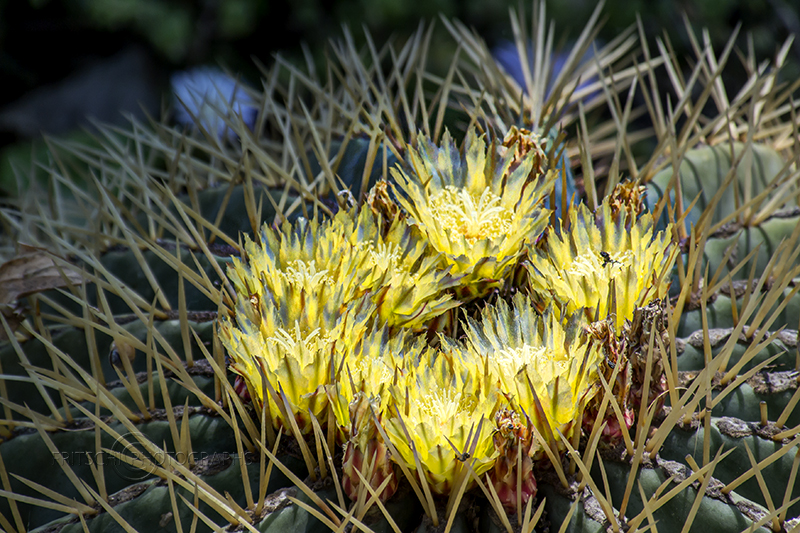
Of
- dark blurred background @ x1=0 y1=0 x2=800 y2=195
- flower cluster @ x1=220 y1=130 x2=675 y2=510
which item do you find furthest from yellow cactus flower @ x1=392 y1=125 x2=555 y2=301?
dark blurred background @ x1=0 y1=0 x2=800 y2=195

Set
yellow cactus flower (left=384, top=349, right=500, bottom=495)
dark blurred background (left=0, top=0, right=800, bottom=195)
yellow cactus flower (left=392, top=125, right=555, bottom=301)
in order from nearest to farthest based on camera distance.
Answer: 1. yellow cactus flower (left=384, top=349, right=500, bottom=495)
2. yellow cactus flower (left=392, top=125, right=555, bottom=301)
3. dark blurred background (left=0, top=0, right=800, bottom=195)

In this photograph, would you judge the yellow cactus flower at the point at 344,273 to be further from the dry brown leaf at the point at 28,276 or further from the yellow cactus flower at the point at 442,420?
the dry brown leaf at the point at 28,276

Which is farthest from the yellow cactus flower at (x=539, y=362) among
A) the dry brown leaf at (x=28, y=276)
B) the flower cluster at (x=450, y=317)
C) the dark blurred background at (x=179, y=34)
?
the dark blurred background at (x=179, y=34)

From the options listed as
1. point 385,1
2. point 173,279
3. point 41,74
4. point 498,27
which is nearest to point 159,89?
point 41,74

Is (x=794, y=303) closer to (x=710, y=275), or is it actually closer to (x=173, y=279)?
(x=710, y=275)

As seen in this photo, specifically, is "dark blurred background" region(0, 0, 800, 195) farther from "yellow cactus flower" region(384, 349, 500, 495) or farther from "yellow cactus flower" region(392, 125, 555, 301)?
"yellow cactus flower" region(384, 349, 500, 495)

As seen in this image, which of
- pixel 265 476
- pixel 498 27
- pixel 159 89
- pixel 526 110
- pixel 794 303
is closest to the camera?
pixel 265 476

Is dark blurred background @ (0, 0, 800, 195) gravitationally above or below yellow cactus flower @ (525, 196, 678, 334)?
above
